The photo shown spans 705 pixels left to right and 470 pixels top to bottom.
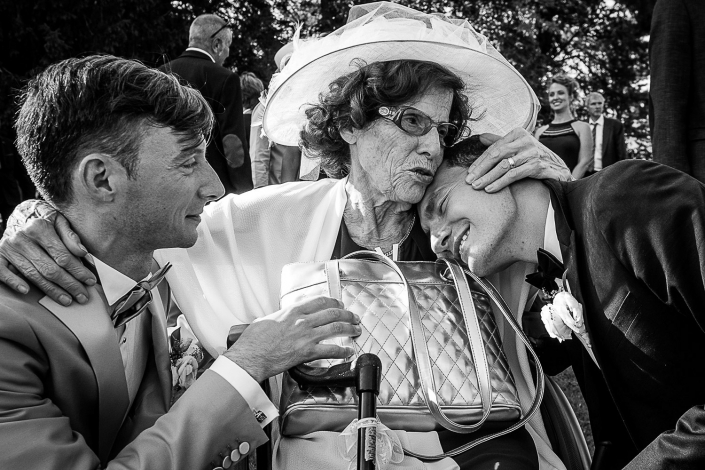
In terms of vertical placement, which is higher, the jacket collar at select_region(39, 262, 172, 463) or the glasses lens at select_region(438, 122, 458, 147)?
the glasses lens at select_region(438, 122, 458, 147)

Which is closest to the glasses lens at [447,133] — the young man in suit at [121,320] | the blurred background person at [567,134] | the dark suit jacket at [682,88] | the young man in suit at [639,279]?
the young man in suit at [639,279]

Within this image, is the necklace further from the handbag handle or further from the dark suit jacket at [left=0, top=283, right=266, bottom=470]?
the dark suit jacket at [left=0, top=283, right=266, bottom=470]

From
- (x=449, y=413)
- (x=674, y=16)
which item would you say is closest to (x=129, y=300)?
(x=449, y=413)

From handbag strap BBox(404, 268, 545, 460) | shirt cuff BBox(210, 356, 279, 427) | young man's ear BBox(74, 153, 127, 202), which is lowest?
handbag strap BBox(404, 268, 545, 460)

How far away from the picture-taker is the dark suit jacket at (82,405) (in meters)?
1.64

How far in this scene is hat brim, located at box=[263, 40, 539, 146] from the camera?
2.73 metres

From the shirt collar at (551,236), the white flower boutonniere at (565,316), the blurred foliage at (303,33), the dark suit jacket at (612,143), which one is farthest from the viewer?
the blurred foliage at (303,33)

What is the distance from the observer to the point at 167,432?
5.85 ft

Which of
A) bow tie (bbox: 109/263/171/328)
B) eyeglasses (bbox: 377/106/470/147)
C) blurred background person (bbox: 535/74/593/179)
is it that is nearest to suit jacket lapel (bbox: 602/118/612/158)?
blurred background person (bbox: 535/74/593/179)

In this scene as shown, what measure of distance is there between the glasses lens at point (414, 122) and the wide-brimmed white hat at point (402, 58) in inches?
8.0

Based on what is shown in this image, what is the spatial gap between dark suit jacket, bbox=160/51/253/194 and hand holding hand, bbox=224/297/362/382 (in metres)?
4.14

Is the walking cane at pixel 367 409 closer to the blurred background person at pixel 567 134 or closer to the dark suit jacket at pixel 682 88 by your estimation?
the dark suit jacket at pixel 682 88

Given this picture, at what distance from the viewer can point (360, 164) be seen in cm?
289

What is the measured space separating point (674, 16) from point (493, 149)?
2.00 m
